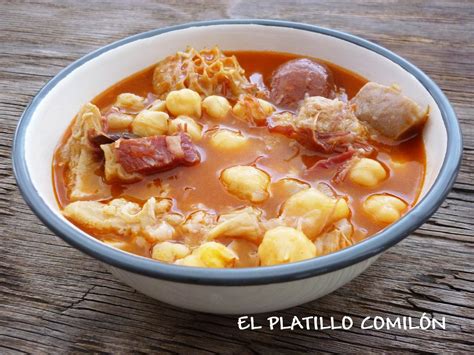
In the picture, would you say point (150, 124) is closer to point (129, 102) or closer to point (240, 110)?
point (129, 102)

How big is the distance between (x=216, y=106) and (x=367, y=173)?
33.1 inches

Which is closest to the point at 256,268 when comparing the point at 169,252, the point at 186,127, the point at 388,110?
the point at 169,252

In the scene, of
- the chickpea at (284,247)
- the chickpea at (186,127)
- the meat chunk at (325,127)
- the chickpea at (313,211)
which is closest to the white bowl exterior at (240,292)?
the chickpea at (284,247)

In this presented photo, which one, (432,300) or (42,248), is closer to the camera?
(432,300)

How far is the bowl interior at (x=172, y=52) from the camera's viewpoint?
246 cm

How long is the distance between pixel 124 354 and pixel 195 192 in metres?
0.71

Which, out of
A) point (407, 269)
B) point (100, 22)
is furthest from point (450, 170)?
point (100, 22)

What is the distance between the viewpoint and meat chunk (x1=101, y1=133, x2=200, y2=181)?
248 centimetres

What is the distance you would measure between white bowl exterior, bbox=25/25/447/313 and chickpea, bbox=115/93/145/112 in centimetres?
14

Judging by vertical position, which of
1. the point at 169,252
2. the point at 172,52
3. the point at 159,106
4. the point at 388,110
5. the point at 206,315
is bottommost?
the point at 206,315

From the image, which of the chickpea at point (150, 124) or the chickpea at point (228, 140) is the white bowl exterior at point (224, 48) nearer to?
the chickpea at point (150, 124)

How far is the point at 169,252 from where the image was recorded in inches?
84.0

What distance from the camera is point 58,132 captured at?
8.92ft

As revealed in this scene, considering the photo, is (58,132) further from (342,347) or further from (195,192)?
(342,347)
